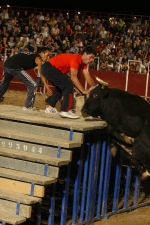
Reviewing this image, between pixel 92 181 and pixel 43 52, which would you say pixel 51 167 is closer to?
pixel 92 181

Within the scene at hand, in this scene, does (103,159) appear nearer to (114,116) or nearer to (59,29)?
(114,116)

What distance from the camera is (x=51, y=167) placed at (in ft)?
20.7

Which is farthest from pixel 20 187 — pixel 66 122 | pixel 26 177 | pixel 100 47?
pixel 100 47

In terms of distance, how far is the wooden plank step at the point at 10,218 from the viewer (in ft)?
19.1

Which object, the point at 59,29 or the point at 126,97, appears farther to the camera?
the point at 59,29

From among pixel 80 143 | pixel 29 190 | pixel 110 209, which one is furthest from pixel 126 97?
pixel 110 209

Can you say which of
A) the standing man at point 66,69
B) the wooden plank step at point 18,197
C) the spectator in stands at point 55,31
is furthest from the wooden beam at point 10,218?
the spectator in stands at point 55,31

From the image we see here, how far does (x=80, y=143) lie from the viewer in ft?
21.3

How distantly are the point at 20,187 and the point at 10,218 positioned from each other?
1.54ft

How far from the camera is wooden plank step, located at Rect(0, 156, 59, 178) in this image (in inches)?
248

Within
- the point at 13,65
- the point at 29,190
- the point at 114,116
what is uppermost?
the point at 13,65

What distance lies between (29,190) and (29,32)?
18.8 meters

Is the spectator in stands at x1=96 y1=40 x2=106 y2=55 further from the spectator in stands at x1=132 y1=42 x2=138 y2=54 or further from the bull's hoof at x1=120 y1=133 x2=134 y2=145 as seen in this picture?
the bull's hoof at x1=120 y1=133 x2=134 y2=145

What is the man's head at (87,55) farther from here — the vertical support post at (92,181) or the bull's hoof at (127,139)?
the bull's hoof at (127,139)
